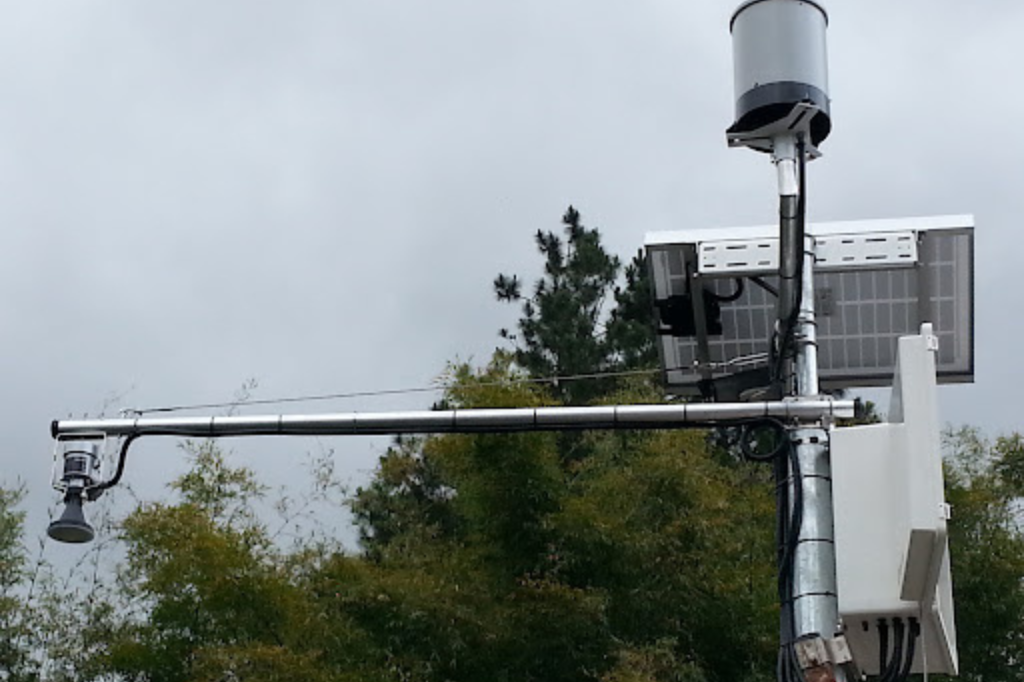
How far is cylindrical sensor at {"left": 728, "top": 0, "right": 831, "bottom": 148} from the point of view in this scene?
433cm

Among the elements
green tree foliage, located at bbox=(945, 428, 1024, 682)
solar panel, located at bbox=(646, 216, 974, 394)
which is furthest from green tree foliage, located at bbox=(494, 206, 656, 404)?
solar panel, located at bbox=(646, 216, 974, 394)

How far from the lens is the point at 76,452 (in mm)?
4484

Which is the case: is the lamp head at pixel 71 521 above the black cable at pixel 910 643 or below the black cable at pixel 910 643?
above

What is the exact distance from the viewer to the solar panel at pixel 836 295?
182 inches

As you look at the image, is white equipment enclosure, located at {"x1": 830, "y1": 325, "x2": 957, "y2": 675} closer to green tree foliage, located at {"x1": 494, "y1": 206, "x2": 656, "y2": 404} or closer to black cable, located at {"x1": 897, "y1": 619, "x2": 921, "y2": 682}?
black cable, located at {"x1": 897, "y1": 619, "x2": 921, "y2": 682}

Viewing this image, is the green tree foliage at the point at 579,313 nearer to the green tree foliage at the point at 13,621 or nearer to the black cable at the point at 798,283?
the green tree foliage at the point at 13,621

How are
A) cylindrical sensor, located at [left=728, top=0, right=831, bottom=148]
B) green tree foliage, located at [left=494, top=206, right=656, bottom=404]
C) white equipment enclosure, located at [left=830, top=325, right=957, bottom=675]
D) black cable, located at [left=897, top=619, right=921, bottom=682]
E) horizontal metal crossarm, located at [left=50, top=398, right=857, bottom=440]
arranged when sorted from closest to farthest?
white equipment enclosure, located at [left=830, top=325, right=957, bottom=675] → black cable, located at [left=897, top=619, right=921, bottom=682] → horizontal metal crossarm, located at [left=50, top=398, right=857, bottom=440] → cylindrical sensor, located at [left=728, top=0, right=831, bottom=148] → green tree foliage, located at [left=494, top=206, right=656, bottom=404]

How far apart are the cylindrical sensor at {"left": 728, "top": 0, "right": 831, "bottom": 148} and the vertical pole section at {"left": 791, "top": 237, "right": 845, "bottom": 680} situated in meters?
0.75

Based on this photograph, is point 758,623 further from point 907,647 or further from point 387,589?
point 907,647

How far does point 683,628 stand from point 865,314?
7.40 m

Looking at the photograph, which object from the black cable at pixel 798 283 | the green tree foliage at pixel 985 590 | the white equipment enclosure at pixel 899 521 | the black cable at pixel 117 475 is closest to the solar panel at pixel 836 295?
the black cable at pixel 798 283

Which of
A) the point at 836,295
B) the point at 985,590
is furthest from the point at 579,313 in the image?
the point at 836,295

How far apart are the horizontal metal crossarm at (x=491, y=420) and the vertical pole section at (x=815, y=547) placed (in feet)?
0.27

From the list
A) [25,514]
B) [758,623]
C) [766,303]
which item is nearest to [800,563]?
[766,303]
